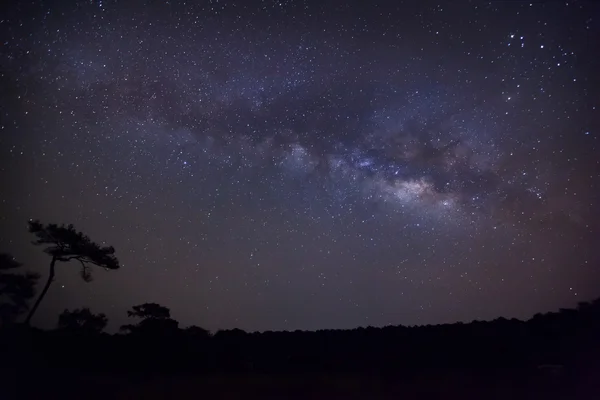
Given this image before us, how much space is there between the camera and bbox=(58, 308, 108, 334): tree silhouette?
60.0 feet

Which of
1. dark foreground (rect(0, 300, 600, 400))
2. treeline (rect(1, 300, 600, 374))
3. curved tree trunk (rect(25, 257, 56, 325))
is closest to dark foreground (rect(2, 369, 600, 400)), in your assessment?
dark foreground (rect(0, 300, 600, 400))

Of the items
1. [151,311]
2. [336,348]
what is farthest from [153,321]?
[336,348]

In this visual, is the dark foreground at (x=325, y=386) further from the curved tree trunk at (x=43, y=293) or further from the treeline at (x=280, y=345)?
the curved tree trunk at (x=43, y=293)

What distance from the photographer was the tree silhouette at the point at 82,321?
60.0 feet

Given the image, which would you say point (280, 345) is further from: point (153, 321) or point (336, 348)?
point (153, 321)

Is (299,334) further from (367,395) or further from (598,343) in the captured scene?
(598,343)

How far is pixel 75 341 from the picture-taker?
16797 mm

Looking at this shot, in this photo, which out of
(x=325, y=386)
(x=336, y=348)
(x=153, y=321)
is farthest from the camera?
(x=153, y=321)

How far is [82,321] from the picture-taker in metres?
18.9

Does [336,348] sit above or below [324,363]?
above

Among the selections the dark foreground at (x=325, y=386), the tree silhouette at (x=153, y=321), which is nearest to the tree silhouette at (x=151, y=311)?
the tree silhouette at (x=153, y=321)

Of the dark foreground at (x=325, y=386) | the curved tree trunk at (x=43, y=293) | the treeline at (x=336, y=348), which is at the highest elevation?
the curved tree trunk at (x=43, y=293)

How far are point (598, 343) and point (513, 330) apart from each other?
250cm

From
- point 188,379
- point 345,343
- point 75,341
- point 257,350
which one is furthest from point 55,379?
point 345,343
